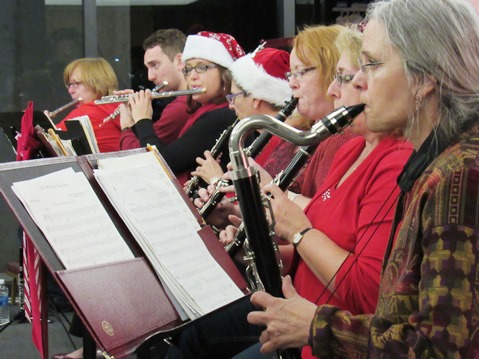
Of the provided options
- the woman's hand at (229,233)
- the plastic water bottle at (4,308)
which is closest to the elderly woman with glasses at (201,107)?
the woman's hand at (229,233)

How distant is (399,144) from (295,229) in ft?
1.05

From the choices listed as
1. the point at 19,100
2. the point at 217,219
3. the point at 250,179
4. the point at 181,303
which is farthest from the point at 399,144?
the point at 19,100

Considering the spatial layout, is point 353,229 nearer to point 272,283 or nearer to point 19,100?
point 272,283

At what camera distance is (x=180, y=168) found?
12.0 feet

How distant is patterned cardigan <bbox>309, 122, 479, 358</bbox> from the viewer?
1.33m

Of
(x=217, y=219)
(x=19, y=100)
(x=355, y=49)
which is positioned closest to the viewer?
(x=355, y=49)

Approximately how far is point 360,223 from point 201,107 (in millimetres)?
2017

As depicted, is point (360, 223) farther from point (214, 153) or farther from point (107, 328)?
point (214, 153)

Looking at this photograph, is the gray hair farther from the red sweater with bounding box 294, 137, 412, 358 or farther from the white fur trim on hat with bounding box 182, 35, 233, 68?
the white fur trim on hat with bounding box 182, 35, 233, 68

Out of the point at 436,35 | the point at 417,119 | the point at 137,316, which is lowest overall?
the point at 137,316

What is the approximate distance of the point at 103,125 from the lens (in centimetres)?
475

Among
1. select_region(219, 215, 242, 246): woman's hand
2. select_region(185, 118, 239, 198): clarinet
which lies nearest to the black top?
select_region(185, 118, 239, 198): clarinet

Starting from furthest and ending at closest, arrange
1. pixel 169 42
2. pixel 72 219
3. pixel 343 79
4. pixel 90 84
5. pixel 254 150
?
pixel 90 84
pixel 169 42
pixel 254 150
pixel 343 79
pixel 72 219

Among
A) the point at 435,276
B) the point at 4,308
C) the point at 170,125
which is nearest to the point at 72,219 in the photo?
the point at 435,276
